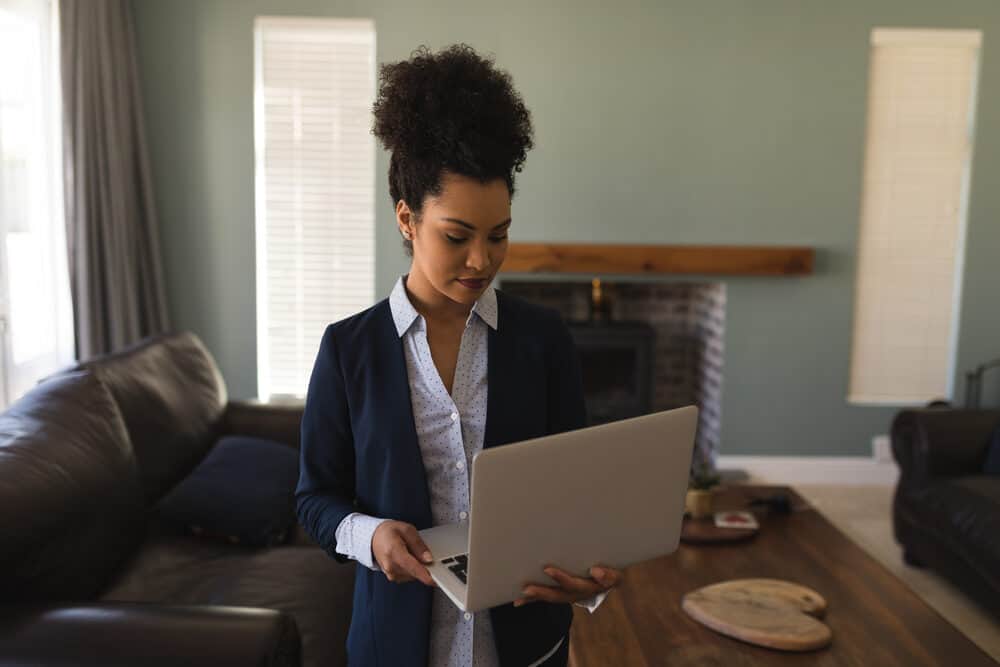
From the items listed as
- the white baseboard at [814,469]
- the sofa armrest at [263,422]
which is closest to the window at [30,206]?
the sofa armrest at [263,422]

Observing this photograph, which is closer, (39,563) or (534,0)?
(39,563)

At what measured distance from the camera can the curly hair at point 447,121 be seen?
1102 millimetres

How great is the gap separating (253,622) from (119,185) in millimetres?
2738

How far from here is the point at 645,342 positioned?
440cm

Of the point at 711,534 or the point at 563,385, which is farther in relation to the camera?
the point at 711,534

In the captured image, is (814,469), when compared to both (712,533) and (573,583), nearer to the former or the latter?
(712,533)

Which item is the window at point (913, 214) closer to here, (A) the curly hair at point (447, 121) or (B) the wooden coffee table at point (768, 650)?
(B) the wooden coffee table at point (768, 650)

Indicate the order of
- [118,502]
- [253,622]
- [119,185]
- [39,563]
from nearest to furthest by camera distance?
[253,622]
[39,563]
[118,502]
[119,185]

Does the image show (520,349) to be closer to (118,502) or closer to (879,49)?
(118,502)

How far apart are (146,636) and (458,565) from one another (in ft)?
2.27

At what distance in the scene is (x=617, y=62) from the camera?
4.22 metres

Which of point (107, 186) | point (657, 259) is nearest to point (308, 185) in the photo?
point (107, 186)

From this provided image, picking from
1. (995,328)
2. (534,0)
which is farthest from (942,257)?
(534,0)

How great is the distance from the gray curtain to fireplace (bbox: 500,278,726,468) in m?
1.73
